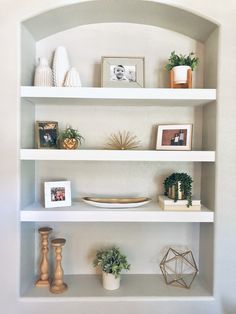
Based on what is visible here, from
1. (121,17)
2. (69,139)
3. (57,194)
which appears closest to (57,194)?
(57,194)

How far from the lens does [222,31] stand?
1.48 meters

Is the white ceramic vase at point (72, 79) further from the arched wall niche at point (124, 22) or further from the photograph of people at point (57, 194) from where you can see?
the photograph of people at point (57, 194)

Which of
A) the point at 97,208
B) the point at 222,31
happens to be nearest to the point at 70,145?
the point at 97,208

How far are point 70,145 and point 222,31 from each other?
1050 mm

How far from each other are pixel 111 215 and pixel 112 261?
31 cm

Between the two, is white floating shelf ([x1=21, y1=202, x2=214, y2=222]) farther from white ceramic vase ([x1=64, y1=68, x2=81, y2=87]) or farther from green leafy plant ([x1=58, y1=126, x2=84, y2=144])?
white ceramic vase ([x1=64, y1=68, x2=81, y2=87])

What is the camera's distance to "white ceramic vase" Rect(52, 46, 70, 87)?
5.15 feet

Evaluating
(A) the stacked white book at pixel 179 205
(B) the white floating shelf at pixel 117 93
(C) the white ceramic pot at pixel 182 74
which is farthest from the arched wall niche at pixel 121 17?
(A) the stacked white book at pixel 179 205

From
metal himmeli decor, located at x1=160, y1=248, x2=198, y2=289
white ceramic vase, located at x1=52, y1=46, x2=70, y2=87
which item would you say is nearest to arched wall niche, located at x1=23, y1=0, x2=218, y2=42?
white ceramic vase, located at x1=52, y1=46, x2=70, y2=87

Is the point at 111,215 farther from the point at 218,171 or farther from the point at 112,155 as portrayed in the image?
the point at 218,171

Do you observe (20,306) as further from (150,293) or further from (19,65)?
(19,65)

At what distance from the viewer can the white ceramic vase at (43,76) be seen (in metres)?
1.54

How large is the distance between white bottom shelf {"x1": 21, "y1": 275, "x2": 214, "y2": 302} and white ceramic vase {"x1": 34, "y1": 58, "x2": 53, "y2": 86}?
1.18 m

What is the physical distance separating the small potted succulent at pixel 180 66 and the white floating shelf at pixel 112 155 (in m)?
0.42
